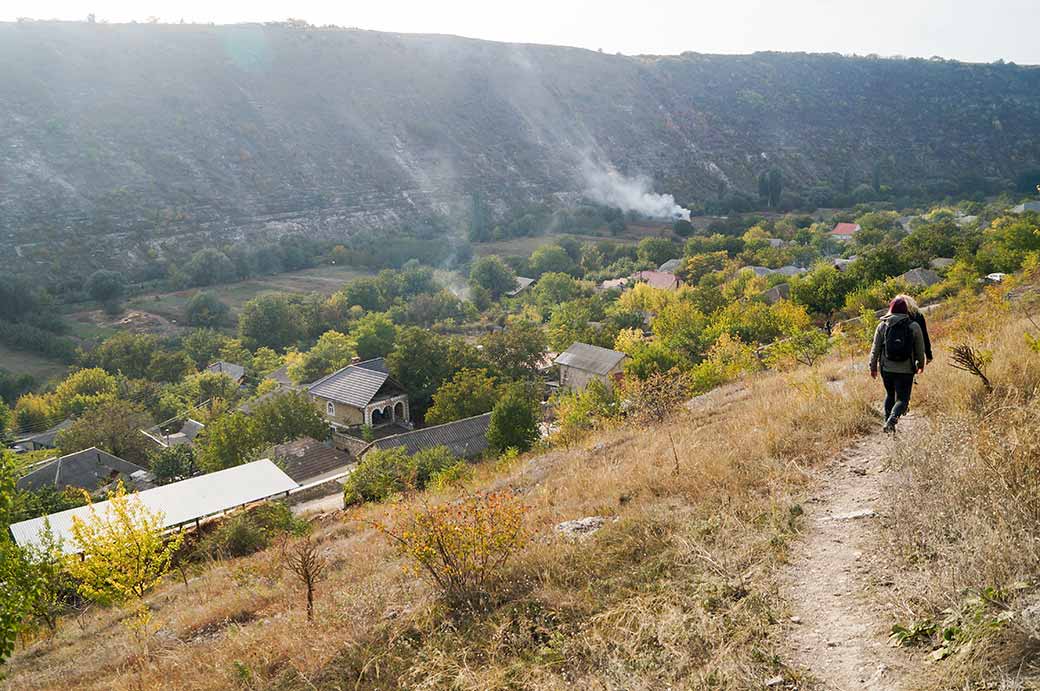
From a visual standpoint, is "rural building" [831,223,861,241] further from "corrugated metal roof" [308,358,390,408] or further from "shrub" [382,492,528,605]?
"shrub" [382,492,528,605]

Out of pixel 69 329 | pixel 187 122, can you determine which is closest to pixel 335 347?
pixel 69 329

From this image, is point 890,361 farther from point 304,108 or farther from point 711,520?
point 304,108

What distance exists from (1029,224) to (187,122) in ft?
207

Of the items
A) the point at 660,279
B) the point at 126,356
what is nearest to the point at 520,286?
the point at 660,279

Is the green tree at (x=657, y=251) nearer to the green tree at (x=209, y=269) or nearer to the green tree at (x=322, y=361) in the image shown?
the green tree at (x=322, y=361)

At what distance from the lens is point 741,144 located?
→ 9031 centimetres

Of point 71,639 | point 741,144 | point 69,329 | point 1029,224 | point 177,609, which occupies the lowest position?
point 69,329

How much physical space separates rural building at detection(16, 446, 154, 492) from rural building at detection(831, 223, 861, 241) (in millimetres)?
49248

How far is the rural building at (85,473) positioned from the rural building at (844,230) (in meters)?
49.2

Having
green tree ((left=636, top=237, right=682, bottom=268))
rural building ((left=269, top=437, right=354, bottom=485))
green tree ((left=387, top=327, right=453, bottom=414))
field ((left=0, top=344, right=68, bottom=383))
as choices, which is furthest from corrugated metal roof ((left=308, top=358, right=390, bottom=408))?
green tree ((left=636, top=237, right=682, bottom=268))

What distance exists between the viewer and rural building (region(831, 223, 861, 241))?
2084 inches

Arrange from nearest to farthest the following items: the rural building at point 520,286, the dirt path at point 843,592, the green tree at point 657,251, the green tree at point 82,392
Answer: the dirt path at point 843,592 < the green tree at point 82,392 < the rural building at point 520,286 < the green tree at point 657,251

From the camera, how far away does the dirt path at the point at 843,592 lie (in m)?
2.86

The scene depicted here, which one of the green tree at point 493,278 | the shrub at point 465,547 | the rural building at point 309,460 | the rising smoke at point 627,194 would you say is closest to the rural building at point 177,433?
the rural building at point 309,460
